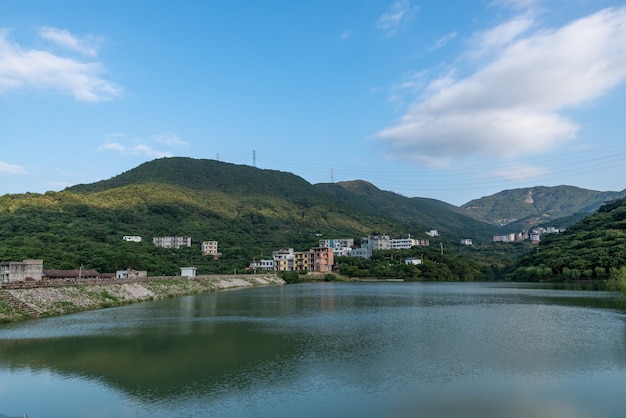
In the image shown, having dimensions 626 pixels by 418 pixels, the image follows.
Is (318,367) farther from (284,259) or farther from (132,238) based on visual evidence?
(132,238)

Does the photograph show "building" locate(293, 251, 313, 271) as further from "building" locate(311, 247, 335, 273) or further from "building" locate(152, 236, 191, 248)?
"building" locate(152, 236, 191, 248)

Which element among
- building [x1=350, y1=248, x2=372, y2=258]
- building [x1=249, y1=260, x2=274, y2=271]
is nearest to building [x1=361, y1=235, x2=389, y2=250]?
building [x1=350, y1=248, x2=372, y2=258]

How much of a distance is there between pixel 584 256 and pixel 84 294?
85.7 meters

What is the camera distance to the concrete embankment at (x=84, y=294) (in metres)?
35.6

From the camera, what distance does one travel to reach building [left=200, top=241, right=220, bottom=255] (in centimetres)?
12444

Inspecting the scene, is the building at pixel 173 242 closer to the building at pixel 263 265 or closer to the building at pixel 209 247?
the building at pixel 209 247

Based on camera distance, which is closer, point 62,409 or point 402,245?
point 62,409

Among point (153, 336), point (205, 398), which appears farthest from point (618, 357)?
point (153, 336)

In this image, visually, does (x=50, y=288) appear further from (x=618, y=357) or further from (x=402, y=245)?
(x=402, y=245)

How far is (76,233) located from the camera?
3907 inches

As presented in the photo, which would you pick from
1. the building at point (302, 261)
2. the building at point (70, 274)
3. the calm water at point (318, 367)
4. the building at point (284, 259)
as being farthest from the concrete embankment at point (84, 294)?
the building at point (302, 261)

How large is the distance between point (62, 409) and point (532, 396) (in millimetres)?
15099

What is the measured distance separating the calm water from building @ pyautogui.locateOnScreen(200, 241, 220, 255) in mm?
90287

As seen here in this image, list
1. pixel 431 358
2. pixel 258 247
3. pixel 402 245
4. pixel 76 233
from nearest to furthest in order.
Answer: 1. pixel 431 358
2. pixel 76 233
3. pixel 258 247
4. pixel 402 245
